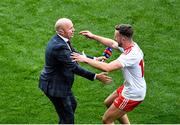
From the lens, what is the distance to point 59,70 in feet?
30.3

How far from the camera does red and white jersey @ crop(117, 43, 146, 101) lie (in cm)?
881

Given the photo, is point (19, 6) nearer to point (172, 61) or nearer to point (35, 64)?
point (35, 64)

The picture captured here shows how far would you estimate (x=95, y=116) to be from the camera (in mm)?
10812

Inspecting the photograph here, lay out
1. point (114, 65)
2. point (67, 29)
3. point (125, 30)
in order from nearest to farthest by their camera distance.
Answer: point (114, 65) < point (125, 30) < point (67, 29)

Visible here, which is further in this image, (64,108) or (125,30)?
(64,108)

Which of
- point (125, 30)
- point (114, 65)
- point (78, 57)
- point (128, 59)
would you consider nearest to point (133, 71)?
point (128, 59)

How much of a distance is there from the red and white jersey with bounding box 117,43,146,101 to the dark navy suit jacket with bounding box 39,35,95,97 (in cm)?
55

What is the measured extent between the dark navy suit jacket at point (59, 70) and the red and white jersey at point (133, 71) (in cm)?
55

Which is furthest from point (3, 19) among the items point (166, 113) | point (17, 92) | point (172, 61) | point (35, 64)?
point (166, 113)

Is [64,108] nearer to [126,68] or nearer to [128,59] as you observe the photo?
[126,68]

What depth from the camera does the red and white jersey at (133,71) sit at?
8.81 meters

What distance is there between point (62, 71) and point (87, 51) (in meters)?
3.97

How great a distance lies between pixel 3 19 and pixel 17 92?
3.29 meters

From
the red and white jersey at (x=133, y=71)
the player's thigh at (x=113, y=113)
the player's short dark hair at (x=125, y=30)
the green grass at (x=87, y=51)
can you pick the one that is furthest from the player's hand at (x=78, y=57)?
the green grass at (x=87, y=51)
